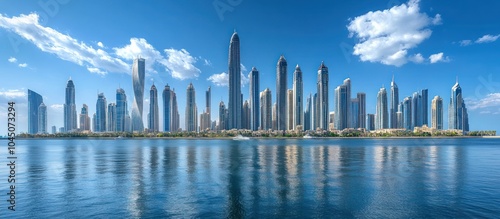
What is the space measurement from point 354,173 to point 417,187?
17.3 metres

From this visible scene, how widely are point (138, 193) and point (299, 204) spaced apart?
2671 cm

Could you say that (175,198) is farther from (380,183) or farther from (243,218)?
(380,183)

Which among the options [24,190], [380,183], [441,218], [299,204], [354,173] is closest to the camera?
[441,218]

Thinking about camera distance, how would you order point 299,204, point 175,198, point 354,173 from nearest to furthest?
1. point 299,204
2. point 175,198
3. point 354,173

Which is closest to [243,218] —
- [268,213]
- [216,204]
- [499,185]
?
[268,213]

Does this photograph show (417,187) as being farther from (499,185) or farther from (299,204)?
(299,204)

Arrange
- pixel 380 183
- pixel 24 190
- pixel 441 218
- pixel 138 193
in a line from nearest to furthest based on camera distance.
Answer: pixel 441 218, pixel 138 193, pixel 24 190, pixel 380 183

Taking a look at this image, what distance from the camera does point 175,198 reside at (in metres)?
43.3

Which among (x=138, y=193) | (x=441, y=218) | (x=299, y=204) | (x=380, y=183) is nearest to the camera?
(x=441, y=218)

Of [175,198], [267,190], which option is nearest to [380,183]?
[267,190]

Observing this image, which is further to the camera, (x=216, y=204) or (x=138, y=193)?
(x=138, y=193)

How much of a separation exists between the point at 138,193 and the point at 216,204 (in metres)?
15.3

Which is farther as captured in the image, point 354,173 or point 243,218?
point 354,173

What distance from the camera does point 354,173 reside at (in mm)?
67000
